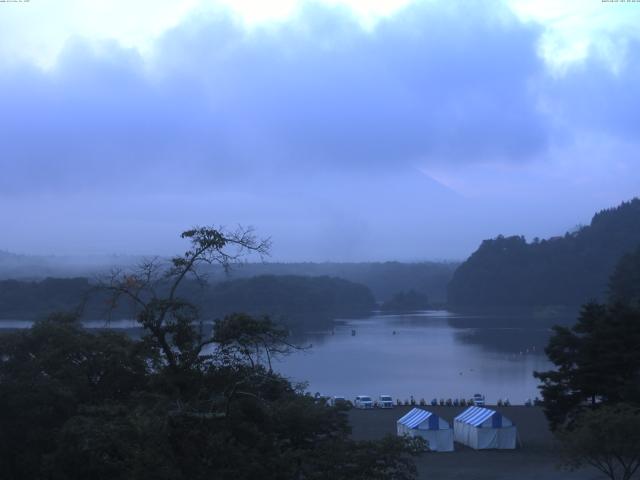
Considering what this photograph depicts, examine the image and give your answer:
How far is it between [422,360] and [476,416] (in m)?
16.3

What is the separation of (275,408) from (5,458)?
8.03 ft

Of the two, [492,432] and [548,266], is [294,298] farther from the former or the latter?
[492,432]

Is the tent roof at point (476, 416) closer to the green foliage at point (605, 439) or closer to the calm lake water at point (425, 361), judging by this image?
the calm lake water at point (425, 361)

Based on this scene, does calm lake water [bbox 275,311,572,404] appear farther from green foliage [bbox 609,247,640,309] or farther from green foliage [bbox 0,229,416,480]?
green foliage [bbox 0,229,416,480]

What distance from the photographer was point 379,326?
4553 centimetres

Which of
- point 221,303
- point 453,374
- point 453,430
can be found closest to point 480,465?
point 453,430

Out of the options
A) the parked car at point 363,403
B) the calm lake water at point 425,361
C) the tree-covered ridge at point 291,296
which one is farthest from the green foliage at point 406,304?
the parked car at point 363,403

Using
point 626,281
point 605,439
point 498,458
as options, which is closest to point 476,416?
point 498,458

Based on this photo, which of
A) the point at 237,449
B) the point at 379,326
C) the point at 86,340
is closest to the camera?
the point at 237,449

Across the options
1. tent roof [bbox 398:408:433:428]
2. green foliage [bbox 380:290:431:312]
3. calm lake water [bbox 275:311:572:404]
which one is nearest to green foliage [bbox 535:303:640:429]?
tent roof [bbox 398:408:433:428]

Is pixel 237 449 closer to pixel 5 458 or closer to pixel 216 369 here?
pixel 216 369

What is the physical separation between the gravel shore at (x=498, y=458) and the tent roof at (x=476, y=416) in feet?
1.31

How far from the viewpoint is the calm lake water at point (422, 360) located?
21.2m

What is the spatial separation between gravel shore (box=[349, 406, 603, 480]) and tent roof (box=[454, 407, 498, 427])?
1.31 feet
